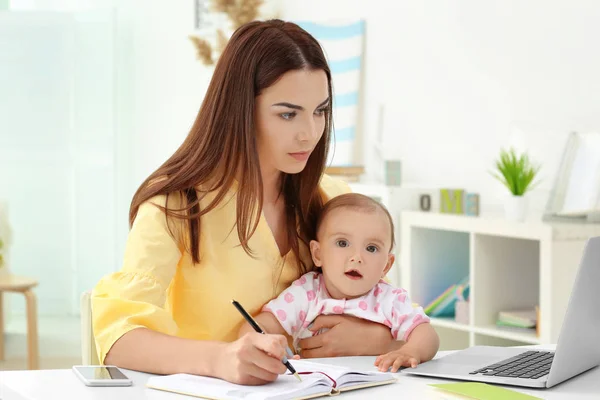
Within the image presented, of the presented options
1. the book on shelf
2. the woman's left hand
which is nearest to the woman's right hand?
the woman's left hand

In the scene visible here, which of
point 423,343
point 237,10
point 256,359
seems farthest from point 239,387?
point 237,10

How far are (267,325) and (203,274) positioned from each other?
161 mm

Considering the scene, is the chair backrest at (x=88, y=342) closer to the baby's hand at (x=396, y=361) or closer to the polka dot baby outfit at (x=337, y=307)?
the polka dot baby outfit at (x=337, y=307)

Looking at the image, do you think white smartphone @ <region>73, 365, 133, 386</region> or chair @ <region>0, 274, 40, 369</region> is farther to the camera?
chair @ <region>0, 274, 40, 369</region>

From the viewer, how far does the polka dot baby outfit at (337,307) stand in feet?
5.60

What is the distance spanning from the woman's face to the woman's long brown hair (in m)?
0.02

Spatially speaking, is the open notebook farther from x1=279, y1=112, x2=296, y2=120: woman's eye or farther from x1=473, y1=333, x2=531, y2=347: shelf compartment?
x1=473, y1=333, x2=531, y2=347: shelf compartment

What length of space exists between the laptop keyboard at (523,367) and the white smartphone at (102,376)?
0.56 meters

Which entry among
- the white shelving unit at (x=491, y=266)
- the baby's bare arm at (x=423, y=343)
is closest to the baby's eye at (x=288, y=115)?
the baby's bare arm at (x=423, y=343)

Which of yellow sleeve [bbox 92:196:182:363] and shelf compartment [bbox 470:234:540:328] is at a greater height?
yellow sleeve [bbox 92:196:182:363]

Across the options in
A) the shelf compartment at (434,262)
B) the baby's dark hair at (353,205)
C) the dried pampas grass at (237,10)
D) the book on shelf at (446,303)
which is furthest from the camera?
the dried pampas grass at (237,10)

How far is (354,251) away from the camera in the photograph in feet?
5.73

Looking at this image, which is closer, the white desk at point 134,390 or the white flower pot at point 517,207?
the white desk at point 134,390

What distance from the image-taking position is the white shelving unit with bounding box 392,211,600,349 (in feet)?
9.19
